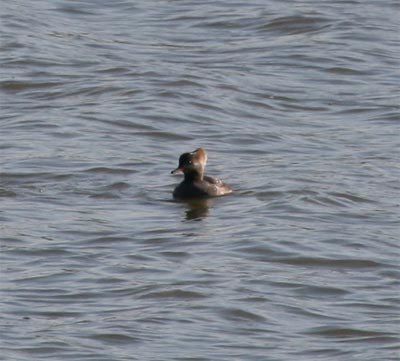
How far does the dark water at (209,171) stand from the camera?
1070 centimetres

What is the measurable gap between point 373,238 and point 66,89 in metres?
7.19

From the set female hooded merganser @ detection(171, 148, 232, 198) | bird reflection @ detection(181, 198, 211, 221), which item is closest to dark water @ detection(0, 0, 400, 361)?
bird reflection @ detection(181, 198, 211, 221)

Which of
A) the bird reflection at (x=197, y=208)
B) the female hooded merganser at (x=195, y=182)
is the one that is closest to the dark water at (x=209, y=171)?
→ the bird reflection at (x=197, y=208)

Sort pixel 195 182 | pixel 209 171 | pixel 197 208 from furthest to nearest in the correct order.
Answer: pixel 209 171, pixel 195 182, pixel 197 208

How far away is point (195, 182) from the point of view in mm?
15109

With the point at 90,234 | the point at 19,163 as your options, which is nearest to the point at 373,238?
the point at 90,234

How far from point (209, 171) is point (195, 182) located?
106 centimetres

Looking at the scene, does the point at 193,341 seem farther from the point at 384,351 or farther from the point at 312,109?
the point at 312,109

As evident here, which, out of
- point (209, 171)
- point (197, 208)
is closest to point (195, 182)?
point (197, 208)

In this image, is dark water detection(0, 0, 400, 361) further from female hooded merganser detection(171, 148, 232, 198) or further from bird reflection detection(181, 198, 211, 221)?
female hooded merganser detection(171, 148, 232, 198)

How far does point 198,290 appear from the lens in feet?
37.8

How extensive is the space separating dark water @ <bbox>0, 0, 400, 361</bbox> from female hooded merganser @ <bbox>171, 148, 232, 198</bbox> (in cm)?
16

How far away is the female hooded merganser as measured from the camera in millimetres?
15008

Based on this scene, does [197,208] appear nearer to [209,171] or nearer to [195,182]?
[195,182]
